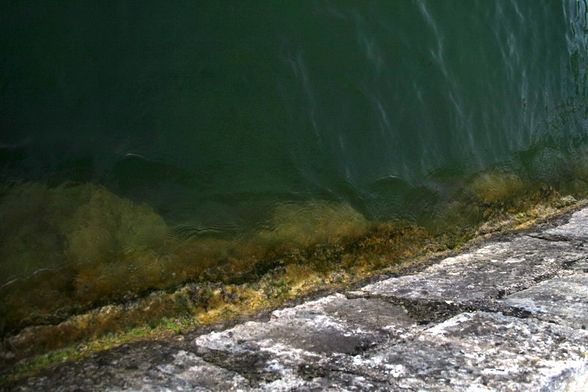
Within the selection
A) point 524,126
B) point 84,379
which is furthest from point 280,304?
point 524,126

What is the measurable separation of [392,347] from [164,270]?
1.49m

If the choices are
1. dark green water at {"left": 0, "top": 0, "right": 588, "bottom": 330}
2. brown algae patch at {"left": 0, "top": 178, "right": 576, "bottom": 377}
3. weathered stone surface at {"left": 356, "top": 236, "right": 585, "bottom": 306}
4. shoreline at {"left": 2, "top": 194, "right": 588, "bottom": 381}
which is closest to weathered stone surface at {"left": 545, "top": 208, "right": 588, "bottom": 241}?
weathered stone surface at {"left": 356, "top": 236, "right": 585, "bottom": 306}

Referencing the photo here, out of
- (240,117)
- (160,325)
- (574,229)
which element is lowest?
(574,229)

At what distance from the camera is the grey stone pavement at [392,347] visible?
124 inches

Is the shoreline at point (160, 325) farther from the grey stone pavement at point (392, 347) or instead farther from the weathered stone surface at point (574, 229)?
the weathered stone surface at point (574, 229)

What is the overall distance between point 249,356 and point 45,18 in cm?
241

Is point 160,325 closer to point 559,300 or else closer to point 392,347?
point 392,347

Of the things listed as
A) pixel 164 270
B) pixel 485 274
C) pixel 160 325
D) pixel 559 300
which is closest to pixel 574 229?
pixel 485 274

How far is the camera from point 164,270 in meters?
4.24

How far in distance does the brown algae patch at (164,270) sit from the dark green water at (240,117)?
3 cm

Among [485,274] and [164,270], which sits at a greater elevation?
[164,270]

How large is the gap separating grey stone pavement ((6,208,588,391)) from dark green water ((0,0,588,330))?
937mm

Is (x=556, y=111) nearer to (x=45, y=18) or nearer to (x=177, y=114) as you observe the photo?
(x=177, y=114)

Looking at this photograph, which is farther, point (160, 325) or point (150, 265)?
point (150, 265)
